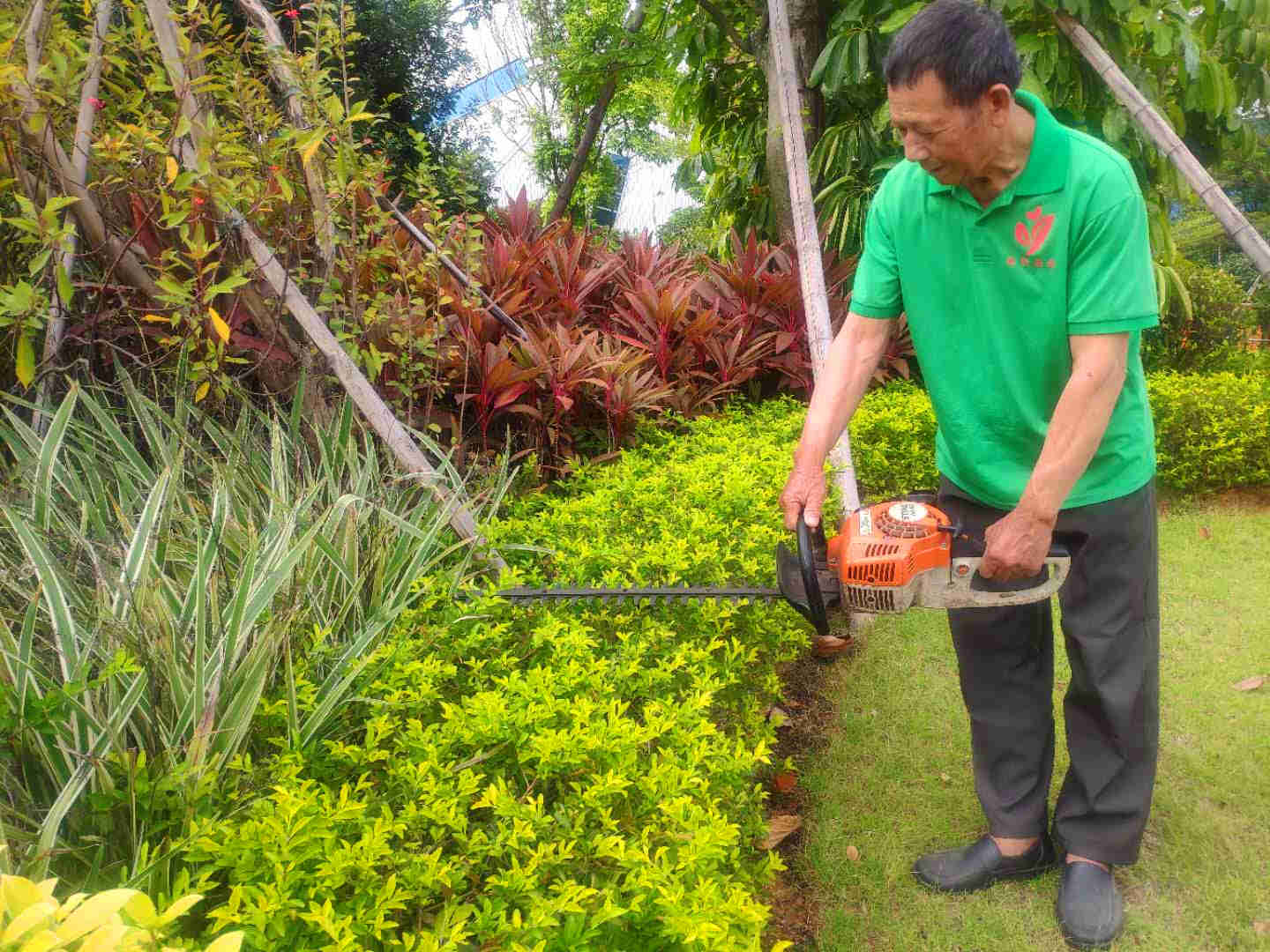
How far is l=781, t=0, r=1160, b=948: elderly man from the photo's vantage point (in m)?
1.81

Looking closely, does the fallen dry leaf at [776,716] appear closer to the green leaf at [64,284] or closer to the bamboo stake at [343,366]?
the bamboo stake at [343,366]

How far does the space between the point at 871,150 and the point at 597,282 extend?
2.23 m

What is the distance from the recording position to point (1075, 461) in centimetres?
183

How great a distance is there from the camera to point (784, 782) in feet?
Result: 9.34

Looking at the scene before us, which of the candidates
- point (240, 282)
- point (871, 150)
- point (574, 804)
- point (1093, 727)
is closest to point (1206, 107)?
point (871, 150)

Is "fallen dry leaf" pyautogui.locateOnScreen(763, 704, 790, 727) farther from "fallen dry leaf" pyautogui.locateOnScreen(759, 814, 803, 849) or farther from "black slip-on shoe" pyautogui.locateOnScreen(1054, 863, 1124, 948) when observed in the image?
"black slip-on shoe" pyautogui.locateOnScreen(1054, 863, 1124, 948)

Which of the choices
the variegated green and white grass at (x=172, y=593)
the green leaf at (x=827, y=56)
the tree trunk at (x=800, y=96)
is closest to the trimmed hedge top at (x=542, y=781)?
the variegated green and white grass at (x=172, y=593)

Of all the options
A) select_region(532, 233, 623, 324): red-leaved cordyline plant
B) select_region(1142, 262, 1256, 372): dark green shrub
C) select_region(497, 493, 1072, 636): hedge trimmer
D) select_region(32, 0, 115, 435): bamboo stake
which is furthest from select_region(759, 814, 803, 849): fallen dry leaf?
select_region(1142, 262, 1256, 372): dark green shrub

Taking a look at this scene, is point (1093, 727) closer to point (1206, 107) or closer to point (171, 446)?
point (171, 446)

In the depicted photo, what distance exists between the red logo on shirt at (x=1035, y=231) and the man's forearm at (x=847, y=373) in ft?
1.31

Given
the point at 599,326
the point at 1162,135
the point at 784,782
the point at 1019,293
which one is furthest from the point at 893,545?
the point at 599,326

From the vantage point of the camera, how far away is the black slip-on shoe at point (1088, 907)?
2.20 metres

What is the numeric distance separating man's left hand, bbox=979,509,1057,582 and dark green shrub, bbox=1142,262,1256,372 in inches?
232

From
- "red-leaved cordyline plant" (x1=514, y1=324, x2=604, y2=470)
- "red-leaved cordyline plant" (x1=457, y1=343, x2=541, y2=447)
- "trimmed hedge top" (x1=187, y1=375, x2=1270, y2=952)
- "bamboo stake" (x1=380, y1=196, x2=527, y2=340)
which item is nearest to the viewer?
"trimmed hedge top" (x1=187, y1=375, x2=1270, y2=952)
